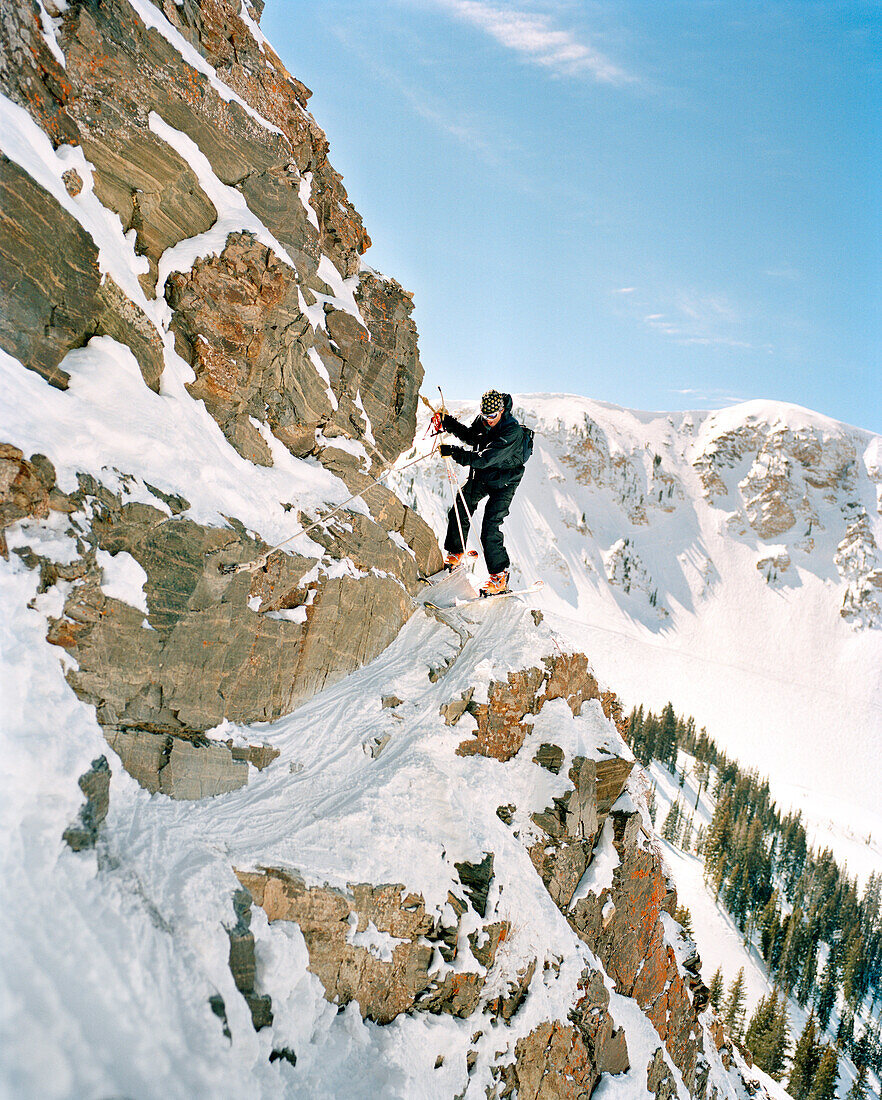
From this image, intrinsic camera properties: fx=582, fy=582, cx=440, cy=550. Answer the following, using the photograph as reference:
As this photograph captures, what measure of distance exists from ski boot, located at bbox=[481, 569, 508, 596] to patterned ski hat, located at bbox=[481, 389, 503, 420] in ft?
11.2

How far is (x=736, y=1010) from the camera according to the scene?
165 ft

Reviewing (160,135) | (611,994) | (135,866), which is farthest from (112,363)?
(611,994)

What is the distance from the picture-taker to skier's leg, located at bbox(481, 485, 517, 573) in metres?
12.4

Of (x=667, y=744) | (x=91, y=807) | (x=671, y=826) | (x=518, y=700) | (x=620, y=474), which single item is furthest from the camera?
(x=620, y=474)

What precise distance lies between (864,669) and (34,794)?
6649 inches

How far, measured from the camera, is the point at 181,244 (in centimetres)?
987

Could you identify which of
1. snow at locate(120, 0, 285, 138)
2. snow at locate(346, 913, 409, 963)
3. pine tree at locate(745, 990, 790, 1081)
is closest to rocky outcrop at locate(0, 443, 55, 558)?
snow at locate(346, 913, 409, 963)

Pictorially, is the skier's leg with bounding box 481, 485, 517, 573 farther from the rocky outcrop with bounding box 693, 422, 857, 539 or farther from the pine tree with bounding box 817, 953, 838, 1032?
the rocky outcrop with bounding box 693, 422, 857, 539

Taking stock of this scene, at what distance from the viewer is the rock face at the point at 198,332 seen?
Answer: 7.07 m

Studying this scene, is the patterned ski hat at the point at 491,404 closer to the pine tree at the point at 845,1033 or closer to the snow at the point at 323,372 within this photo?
the snow at the point at 323,372

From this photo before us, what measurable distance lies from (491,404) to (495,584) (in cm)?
398

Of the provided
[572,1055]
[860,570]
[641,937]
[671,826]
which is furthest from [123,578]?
[860,570]

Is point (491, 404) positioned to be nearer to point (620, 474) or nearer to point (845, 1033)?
point (845, 1033)

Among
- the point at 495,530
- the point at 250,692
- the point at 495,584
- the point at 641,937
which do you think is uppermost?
the point at 495,530
